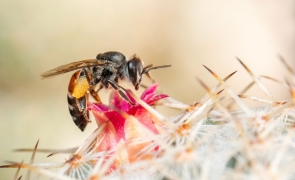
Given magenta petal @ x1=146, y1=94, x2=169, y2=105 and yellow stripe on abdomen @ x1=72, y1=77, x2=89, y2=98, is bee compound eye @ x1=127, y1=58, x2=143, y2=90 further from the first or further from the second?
magenta petal @ x1=146, y1=94, x2=169, y2=105

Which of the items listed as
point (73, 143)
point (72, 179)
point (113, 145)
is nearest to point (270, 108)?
point (113, 145)

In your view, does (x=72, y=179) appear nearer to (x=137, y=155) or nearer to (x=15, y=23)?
(x=137, y=155)

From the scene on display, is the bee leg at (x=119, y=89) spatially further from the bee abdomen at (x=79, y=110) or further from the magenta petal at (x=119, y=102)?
the bee abdomen at (x=79, y=110)

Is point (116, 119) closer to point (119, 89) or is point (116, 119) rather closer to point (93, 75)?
point (119, 89)

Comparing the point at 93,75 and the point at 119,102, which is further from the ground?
the point at 93,75

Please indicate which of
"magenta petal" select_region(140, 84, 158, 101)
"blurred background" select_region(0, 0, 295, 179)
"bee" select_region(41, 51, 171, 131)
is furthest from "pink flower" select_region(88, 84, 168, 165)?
"blurred background" select_region(0, 0, 295, 179)

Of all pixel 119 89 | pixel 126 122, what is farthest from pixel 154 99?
pixel 119 89
